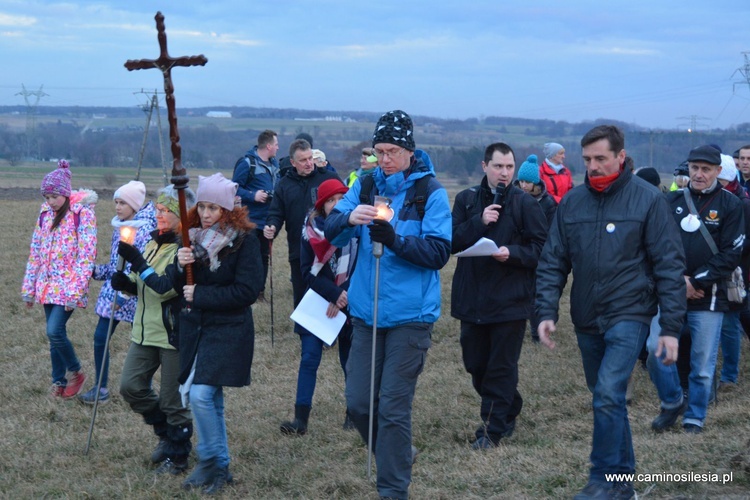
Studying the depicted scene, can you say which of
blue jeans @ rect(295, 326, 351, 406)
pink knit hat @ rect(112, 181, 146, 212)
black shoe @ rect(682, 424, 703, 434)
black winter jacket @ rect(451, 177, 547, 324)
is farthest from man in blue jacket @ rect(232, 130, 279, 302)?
black shoe @ rect(682, 424, 703, 434)

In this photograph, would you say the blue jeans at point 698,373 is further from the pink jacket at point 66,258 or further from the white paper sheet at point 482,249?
the pink jacket at point 66,258

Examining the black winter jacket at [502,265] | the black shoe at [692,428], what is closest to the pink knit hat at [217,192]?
the black winter jacket at [502,265]

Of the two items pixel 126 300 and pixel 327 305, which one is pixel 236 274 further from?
pixel 126 300

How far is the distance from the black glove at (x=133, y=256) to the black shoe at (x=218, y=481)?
1.40 meters

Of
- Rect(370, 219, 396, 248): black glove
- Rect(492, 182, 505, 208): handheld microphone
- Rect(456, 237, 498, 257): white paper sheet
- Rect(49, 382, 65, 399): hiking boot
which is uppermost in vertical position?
Rect(492, 182, 505, 208): handheld microphone

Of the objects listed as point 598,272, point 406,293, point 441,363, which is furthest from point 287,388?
point 598,272

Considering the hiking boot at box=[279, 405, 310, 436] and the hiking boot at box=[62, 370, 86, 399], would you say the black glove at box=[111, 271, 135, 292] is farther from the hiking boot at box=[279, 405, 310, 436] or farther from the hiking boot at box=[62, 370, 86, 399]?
the hiking boot at box=[62, 370, 86, 399]

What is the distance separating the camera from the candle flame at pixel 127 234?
246 inches

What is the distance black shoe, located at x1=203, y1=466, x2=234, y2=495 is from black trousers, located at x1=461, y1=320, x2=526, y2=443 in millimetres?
1929

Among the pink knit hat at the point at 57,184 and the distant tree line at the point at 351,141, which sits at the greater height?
the pink knit hat at the point at 57,184

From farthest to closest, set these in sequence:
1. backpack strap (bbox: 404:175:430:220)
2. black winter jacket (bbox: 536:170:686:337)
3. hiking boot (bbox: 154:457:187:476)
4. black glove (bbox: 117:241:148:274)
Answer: hiking boot (bbox: 154:457:187:476) < black glove (bbox: 117:241:148:274) < backpack strap (bbox: 404:175:430:220) < black winter jacket (bbox: 536:170:686:337)

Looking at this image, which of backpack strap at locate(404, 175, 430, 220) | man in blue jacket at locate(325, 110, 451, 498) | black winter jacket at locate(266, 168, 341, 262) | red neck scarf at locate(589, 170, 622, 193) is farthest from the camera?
black winter jacket at locate(266, 168, 341, 262)

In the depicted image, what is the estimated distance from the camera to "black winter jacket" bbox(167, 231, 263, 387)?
5.72m

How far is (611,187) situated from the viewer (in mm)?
5121
